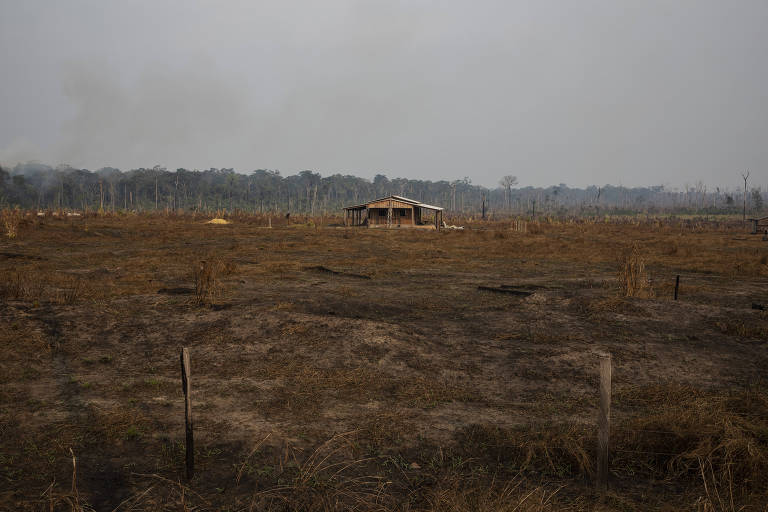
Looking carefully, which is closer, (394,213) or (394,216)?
(394,216)

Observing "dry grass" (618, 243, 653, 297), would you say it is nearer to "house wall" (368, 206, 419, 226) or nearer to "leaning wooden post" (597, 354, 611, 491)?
"leaning wooden post" (597, 354, 611, 491)

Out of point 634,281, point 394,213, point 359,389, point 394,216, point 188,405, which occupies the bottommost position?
point 359,389

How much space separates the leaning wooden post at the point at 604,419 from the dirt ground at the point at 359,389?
20cm

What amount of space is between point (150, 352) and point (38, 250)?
61.3ft

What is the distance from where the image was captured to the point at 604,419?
14.1 ft

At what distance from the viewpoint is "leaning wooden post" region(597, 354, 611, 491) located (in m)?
4.22

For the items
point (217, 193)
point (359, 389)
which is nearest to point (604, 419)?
point (359, 389)

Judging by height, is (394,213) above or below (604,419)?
above

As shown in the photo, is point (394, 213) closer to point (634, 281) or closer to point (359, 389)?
point (634, 281)

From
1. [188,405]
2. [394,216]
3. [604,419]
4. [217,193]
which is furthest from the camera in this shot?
[217,193]

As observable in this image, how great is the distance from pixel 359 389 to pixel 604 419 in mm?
3935

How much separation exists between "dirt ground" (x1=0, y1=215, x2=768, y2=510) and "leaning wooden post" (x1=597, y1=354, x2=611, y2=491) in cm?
20

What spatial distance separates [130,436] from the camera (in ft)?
18.9

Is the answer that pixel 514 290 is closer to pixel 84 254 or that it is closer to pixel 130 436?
pixel 130 436
